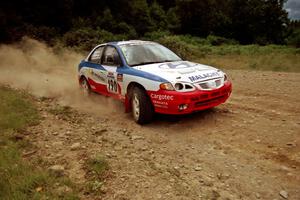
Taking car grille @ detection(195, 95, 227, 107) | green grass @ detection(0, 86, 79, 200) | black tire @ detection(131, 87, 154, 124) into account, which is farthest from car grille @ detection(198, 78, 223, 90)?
green grass @ detection(0, 86, 79, 200)

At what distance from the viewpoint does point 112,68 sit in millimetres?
7207

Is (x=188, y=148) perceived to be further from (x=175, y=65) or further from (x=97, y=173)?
(x=175, y=65)

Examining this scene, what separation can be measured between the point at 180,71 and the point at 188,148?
1636mm

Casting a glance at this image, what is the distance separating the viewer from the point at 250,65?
1494cm

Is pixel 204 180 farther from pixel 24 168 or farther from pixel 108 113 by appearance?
pixel 108 113

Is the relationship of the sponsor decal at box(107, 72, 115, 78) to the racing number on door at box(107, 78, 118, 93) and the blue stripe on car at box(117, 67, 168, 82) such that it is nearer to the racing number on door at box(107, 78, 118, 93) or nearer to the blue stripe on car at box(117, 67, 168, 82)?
the racing number on door at box(107, 78, 118, 93)

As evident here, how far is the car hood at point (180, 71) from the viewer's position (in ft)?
19.3

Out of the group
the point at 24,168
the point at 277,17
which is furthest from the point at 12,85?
the point at 277,17

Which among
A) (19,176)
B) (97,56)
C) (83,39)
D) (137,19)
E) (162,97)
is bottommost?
(19,176)

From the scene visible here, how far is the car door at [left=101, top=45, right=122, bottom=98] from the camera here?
7.05m

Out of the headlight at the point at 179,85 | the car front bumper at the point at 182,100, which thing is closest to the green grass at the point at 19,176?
the car front bumper at the point at 182,100

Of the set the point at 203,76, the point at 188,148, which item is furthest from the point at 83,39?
the point at 188,148

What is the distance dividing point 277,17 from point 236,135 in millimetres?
33274

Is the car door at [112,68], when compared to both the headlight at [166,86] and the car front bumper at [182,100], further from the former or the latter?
the headlight at [166,86]
